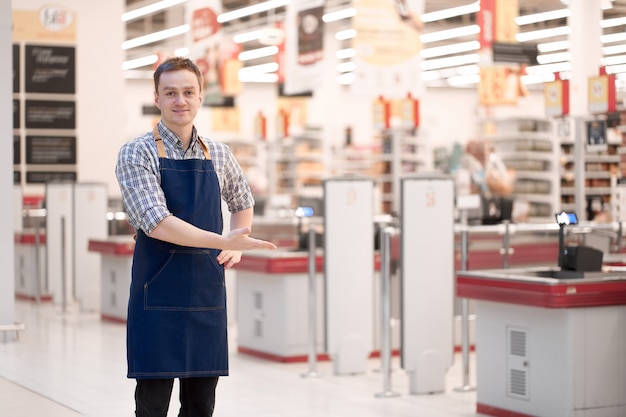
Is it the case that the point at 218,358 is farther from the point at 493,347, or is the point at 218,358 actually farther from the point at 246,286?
the point at 246,286

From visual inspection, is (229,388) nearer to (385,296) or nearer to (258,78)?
(385,296)

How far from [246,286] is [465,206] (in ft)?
6.49

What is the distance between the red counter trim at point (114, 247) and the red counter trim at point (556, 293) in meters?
5.25

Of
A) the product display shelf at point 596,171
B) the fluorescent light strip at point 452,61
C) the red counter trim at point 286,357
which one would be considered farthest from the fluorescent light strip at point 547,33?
the red counter trim at point 286,357

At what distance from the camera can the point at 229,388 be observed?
6941 millimetres

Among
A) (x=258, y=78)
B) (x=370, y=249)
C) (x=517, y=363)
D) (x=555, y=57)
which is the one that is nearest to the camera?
(x=517, y=363)

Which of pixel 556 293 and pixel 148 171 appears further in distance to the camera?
pixel 556 293

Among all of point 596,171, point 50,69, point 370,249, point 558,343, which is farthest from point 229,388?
point 596,171

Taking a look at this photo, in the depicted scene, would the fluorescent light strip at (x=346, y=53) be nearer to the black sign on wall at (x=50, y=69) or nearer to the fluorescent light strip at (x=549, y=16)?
the fluorescent light strip at (x=549, y=16)

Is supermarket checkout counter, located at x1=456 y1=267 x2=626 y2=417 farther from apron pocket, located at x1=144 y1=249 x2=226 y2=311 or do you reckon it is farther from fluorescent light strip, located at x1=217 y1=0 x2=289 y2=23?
fluorescent light strip, located at x1=217 y1=0 x2=289 y2=23

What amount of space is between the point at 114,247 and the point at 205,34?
4296 millimetres

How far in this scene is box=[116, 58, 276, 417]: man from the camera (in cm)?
317

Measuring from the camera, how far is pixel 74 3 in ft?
44.7

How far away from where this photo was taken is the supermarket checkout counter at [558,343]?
532cm
